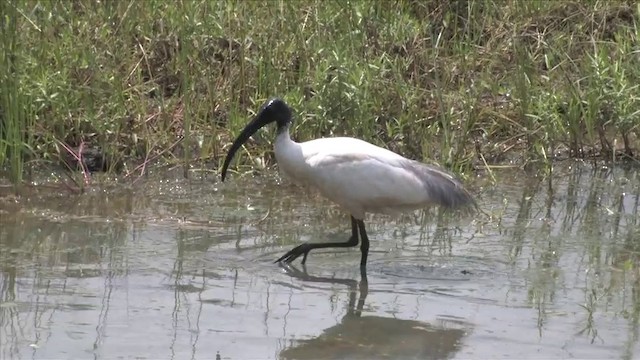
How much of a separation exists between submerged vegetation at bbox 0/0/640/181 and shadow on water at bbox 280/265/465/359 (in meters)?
2.69

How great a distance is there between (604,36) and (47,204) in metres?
4.25

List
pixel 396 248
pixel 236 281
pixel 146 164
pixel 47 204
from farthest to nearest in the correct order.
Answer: pixel 146 164, pixel 47 204, pixel 396 248, pixel 236 281

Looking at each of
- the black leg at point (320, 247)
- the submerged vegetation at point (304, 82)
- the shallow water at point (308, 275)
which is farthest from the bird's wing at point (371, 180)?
the submerged vegetation at point (304, 82)

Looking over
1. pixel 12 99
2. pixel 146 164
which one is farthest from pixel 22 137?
pixel 146 164

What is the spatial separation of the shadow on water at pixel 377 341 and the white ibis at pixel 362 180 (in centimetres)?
96

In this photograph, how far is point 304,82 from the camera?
879 centimetres

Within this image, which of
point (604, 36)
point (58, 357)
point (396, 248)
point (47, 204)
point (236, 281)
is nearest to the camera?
point (58, 357)

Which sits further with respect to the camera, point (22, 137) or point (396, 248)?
point (22, 137)

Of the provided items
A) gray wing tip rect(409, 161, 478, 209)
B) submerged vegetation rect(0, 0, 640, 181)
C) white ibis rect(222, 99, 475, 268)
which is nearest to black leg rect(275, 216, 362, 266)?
white ibis rect(222, 99, 475, 268)

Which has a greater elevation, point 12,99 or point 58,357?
point 12,99

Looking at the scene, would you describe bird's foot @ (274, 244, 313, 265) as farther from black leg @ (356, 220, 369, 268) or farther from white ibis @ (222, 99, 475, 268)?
black leg @ (356, 220, 369, 268)

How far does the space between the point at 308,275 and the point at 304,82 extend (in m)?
2.50

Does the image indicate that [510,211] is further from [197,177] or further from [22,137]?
[22,137]

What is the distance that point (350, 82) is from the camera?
839 centimetres
